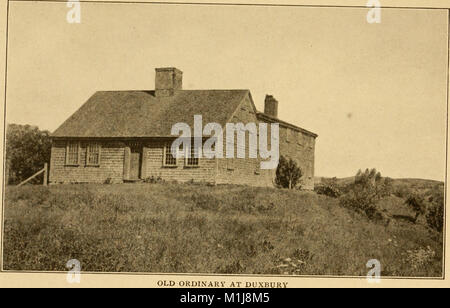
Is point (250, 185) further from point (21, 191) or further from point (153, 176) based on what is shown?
point (21, 191)

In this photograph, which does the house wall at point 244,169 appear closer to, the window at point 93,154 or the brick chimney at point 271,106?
the brick chimney at point 271,106

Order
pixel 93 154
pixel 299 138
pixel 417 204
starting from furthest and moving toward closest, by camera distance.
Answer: pixel 299 138
pixel 93 154
pixel 417 204

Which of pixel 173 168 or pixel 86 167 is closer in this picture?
pixel 173 168

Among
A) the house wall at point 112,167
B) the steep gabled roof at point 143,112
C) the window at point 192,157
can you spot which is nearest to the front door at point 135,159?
the house wall at point 112,167

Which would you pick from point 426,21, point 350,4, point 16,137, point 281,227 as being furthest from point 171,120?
point 426,21

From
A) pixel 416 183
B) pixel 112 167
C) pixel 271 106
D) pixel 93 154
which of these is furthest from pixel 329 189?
pixel 93 154

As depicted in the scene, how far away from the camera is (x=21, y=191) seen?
14.2 meters

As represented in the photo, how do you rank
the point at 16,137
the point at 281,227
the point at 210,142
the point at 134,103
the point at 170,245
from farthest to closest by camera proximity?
the point at 134,103 → the point at 210,142 → the point at 16,137 → the point at 281,227 → the point at 170,245

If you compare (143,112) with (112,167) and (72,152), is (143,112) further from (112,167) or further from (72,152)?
(72,152)

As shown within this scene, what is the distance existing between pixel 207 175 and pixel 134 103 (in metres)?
5.77

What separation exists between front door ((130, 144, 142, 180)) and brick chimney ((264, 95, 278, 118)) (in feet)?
18.4

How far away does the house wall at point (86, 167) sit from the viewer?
1959cm

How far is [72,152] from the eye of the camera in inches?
816

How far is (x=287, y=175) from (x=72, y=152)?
9453mm
